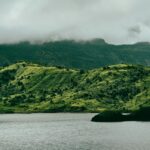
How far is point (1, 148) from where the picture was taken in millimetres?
179250

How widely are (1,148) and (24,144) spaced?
47.6ft

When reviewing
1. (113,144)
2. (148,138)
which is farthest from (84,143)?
(148,138)

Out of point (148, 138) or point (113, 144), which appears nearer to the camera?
point (113, 144)

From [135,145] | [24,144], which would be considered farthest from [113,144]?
[24,144]

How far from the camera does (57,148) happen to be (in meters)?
172

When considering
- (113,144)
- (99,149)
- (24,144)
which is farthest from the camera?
(24,144)

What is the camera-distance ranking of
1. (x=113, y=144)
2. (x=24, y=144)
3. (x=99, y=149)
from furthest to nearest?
(x=24, y=144) → (x=113, y=144) → (x=99, y=149)

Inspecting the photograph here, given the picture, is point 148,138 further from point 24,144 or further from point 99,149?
point 24,144

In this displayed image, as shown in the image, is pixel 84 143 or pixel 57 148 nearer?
pixel 57 148

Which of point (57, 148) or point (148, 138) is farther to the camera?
point (148, 138)

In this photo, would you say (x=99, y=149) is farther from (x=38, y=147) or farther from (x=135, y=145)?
(x=38, y=147)

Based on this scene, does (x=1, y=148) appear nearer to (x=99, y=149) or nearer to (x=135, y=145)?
(x=99, y=149)

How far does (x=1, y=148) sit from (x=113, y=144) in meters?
44.3

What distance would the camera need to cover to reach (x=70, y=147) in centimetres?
17262
